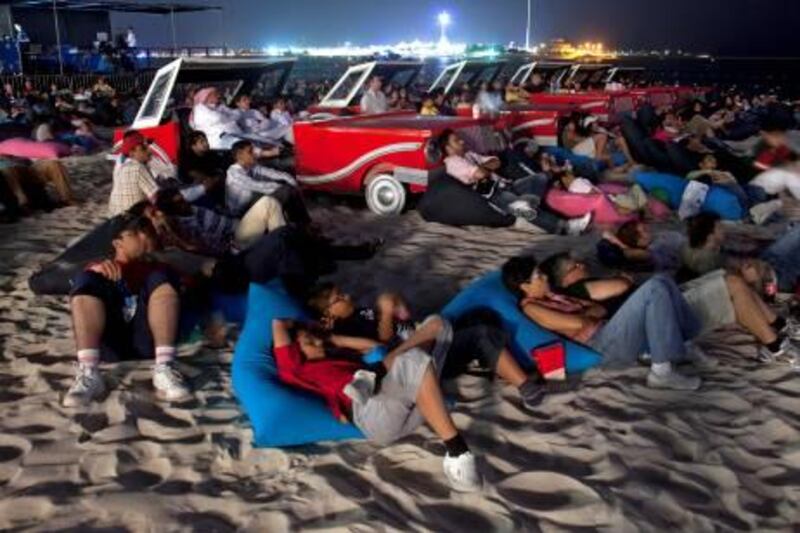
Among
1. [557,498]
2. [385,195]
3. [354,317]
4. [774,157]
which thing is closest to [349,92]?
[385,195]

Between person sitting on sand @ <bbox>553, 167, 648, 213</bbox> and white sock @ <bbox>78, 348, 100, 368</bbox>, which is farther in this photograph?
person sitting on sand @ <bbox>553, 167, 648, 213</bbox>

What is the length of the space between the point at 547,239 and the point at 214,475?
492 cm

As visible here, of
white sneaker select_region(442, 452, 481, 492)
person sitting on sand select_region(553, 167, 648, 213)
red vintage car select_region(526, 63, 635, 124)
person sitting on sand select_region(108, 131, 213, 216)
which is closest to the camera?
white sneaker select_region(442, 452, 481, 492)

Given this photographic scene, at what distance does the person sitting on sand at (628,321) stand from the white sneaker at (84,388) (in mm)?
2397

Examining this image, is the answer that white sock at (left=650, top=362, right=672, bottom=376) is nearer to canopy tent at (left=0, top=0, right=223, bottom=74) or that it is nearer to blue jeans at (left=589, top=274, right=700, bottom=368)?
blue jeans at (left=589, top=274, right=700, bottom=368)

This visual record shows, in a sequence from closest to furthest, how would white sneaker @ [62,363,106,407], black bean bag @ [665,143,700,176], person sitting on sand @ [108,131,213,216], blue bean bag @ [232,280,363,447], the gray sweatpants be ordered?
the gray sweatpants → blue bean bag @ [232,280,363,447] → white sneaker @ [62,363,106,407] → person sitting on sand @ [108,131,213,216] → black bean bag @ [665,143,700,176]

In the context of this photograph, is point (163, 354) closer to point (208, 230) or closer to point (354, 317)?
point (354, 317)

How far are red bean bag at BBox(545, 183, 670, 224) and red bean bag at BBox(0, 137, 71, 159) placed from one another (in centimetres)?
821

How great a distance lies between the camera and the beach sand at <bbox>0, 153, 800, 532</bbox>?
3.16m

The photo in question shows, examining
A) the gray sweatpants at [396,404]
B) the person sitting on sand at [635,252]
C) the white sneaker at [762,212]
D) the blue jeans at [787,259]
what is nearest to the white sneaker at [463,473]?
the gray sweatpants at [396,404]

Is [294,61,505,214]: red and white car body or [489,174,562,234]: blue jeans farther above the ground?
[294,61,505,214]: red and white car body

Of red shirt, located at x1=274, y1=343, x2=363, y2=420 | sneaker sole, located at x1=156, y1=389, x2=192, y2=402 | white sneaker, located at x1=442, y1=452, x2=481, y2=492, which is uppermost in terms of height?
red shirt, located at x1=274, y1=343, x2=363, y2=420

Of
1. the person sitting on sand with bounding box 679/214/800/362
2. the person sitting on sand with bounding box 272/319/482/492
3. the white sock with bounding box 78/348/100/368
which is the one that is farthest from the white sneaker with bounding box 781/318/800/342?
the white sock with bounding box 78/348/100/368

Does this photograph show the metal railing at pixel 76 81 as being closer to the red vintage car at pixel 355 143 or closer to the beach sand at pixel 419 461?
the red vintage car at pixel 355 143
